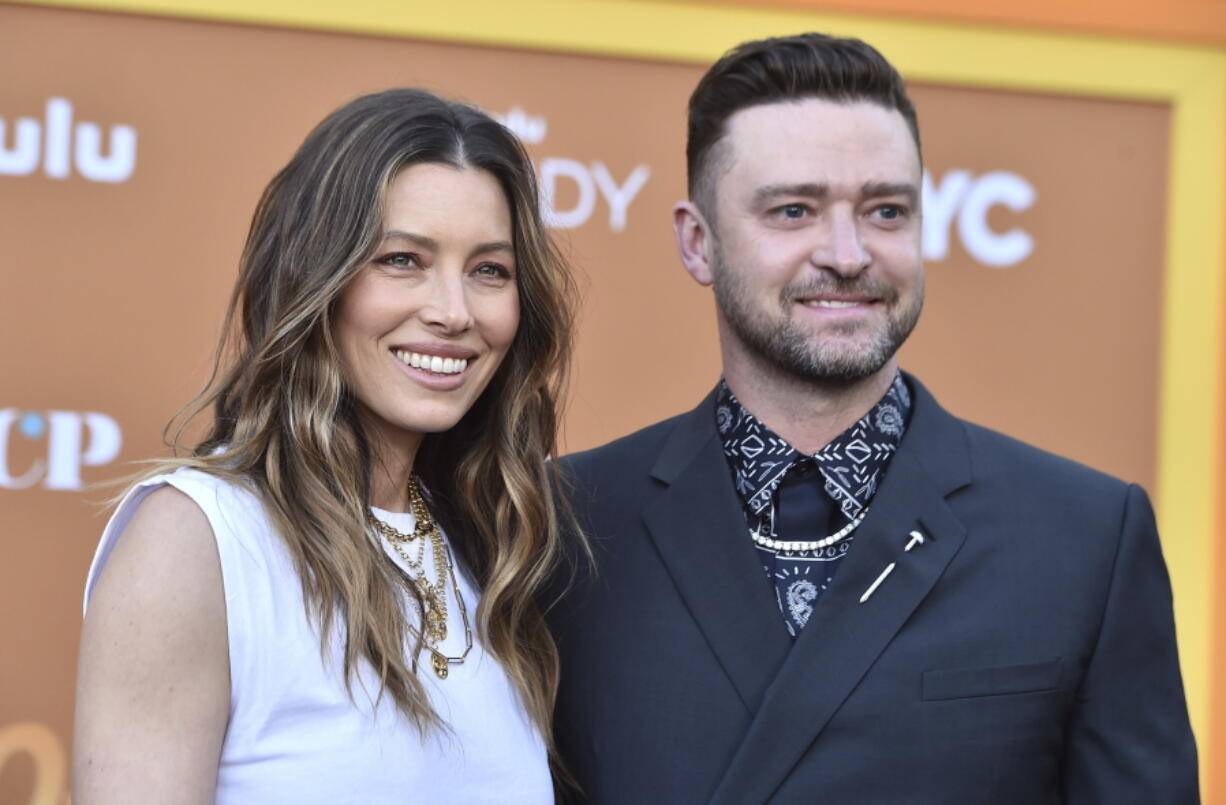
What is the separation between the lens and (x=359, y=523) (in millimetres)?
1900

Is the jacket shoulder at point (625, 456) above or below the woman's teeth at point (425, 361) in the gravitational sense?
below

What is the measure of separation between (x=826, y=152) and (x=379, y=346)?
74cm

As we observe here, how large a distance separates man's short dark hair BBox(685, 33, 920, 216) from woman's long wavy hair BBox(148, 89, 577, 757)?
40cm

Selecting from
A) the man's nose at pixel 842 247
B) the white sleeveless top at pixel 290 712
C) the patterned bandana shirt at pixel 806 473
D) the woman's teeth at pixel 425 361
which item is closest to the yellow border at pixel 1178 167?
the man's nose at pixel 842 247

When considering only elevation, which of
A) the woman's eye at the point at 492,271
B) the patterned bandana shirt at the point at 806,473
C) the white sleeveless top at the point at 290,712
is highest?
the woman's eye at the point at 492,271

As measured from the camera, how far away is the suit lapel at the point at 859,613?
1.94 metres

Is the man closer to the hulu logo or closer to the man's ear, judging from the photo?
the man's ear

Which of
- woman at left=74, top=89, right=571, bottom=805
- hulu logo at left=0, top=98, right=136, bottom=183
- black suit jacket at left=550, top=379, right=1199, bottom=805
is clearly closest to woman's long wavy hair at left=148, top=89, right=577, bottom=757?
woman at left=74, top=89, right=571, bottom=805

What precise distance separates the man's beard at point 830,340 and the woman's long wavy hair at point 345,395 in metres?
0.30

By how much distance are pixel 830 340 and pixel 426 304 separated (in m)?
0.59

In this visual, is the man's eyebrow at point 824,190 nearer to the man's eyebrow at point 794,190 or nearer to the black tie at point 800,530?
the man's eyebrow at point 794,190

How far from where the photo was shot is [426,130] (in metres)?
1.94

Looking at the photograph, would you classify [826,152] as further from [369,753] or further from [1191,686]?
[1191,686]

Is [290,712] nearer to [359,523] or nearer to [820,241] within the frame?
[359,523]
